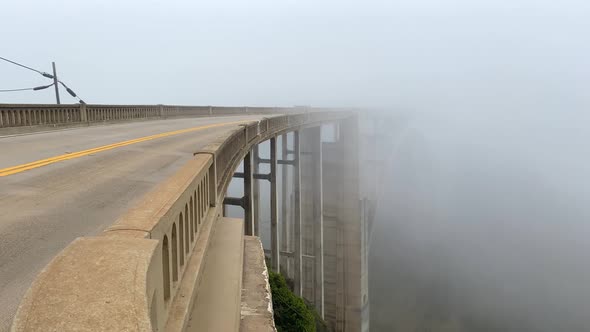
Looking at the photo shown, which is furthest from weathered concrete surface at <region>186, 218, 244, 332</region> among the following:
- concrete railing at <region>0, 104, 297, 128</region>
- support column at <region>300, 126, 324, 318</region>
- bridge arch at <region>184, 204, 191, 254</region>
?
support column at <region>300, 126, 324, 318</region>

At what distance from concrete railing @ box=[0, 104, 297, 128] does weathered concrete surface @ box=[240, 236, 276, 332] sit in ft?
36.1

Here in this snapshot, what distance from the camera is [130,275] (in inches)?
84.8

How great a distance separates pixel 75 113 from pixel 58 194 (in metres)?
12.6

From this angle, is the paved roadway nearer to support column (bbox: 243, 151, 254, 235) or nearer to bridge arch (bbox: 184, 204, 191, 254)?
bridge arch (bbox: 184, 204, 191, 254)

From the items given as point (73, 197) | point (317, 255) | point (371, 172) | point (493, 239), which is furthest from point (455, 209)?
point (73, 197)

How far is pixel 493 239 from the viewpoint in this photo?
10600 centimetres

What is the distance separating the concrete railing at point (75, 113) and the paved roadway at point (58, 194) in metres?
1.70

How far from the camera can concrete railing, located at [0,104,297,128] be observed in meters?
13.5

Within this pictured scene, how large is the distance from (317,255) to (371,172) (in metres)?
28.6

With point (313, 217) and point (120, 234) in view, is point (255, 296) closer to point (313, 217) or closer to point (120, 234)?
point (120, 234)

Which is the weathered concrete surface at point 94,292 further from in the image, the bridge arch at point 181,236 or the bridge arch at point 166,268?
the bridge arch at point 181,236

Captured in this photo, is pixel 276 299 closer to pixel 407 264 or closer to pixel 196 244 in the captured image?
pixel 196 244

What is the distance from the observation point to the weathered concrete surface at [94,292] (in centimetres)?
174

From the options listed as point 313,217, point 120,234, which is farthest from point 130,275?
point 313,217
